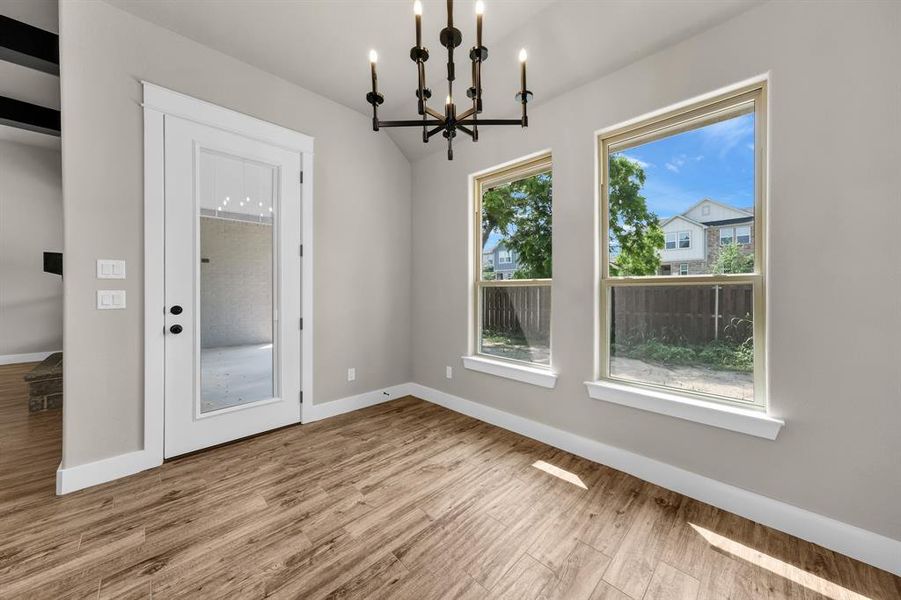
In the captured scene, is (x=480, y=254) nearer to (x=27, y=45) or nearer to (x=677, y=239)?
(x=677, y=239)

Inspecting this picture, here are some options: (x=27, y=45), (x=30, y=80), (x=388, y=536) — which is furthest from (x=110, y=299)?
(x=30, y=80)

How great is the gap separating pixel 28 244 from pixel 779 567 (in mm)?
9010

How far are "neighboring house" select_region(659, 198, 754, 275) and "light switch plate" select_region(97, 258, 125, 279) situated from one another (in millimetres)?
3600

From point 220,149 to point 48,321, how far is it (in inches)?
220

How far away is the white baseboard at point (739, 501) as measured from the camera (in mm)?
1558

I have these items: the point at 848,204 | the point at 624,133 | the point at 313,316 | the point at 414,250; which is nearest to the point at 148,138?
the point at 313,316

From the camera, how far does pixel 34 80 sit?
315 cm

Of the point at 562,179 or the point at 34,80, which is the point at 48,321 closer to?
the point at 34,80

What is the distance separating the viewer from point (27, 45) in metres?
2.27

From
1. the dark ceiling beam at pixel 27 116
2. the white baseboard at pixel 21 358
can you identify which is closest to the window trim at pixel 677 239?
the dark ceiling beam at pixel 27 116

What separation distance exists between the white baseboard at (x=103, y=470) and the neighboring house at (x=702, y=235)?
12.3ft

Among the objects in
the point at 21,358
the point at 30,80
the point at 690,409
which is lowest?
the point at 21,358

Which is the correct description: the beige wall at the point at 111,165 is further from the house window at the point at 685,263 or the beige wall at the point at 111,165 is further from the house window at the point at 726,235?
the house window at the point at 726,235

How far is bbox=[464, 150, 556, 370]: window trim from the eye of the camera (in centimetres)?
295
